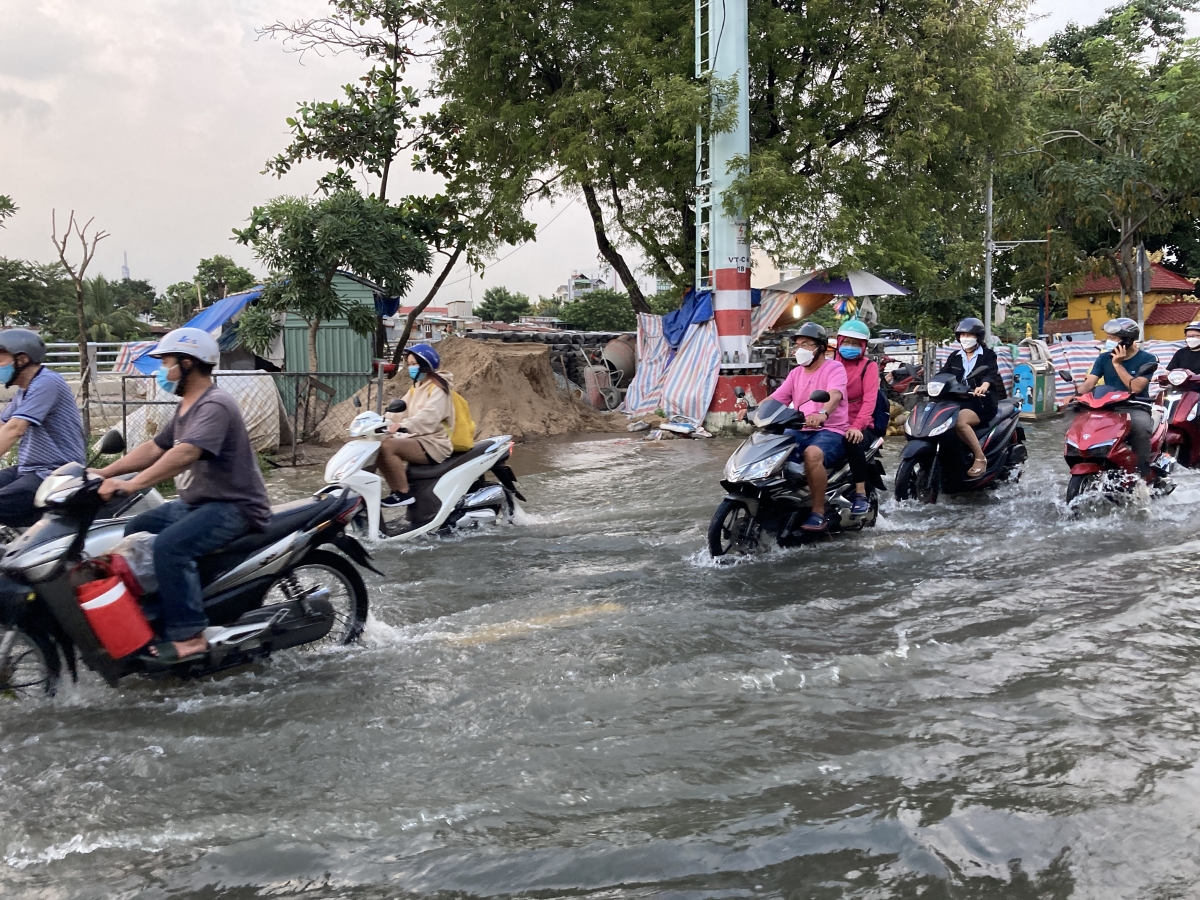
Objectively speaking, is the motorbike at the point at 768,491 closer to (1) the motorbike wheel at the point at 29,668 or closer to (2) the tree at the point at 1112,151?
(1) the motorbike wheel at the point at 29,668

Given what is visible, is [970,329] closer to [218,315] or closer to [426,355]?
[426,355]

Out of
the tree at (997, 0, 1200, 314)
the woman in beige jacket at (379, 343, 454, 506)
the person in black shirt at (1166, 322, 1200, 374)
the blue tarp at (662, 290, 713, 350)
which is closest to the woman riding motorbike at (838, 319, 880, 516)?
the woman in beige jacket at (379, 343, 454, 506)

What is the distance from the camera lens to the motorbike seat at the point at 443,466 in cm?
795

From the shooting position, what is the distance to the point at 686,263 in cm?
1858

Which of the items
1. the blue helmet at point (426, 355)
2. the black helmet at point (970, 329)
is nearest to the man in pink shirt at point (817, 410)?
the black helmet at point (970, 329)

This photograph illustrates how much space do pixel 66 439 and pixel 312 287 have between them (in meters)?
9.44

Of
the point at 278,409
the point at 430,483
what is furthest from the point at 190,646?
the point at 278,409

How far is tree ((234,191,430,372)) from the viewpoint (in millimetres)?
14445

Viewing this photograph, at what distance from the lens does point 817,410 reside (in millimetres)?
7477

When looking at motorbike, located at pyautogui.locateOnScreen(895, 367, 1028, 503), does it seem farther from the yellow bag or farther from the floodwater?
the yellow bag

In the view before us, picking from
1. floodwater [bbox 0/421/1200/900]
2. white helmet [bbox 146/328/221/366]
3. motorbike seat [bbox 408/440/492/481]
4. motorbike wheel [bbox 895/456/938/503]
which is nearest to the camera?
floodwater [bbox 0/421/1200/900]

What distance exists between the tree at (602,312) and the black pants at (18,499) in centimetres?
4802

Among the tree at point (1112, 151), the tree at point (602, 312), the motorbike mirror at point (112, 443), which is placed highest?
the tree at point (1112, 151)

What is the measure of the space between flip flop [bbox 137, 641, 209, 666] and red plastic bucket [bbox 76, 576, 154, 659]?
3.2 inches
